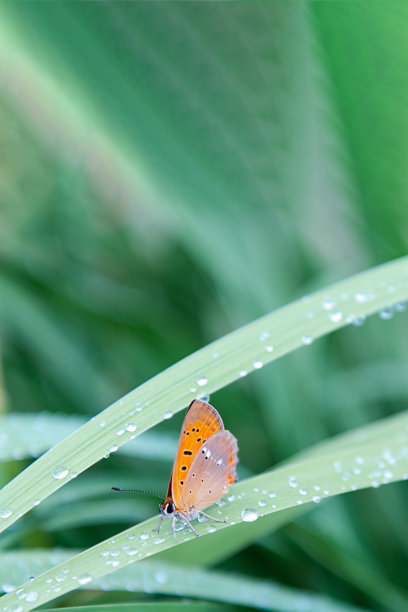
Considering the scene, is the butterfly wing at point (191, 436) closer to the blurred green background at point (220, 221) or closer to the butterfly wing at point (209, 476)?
the butterfly wing at point (209, 476)

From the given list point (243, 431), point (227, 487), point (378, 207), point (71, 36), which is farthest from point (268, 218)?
point (227, 487)

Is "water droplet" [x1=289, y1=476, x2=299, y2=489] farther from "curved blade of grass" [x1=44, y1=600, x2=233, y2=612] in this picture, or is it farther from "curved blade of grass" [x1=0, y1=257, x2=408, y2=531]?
"curved blade of grass" [x1=44, y1=600, x2=233, y2=612]

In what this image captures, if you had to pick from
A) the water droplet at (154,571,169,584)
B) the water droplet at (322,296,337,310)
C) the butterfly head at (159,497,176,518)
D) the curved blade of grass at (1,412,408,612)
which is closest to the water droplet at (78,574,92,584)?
the curved blade of grass at (1,412,408,612)

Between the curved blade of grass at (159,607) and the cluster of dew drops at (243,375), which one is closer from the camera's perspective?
the cluster of dew drops at (243,375)

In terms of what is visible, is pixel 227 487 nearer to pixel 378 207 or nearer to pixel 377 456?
pixel 377 456

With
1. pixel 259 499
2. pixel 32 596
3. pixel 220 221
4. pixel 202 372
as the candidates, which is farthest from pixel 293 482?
pixel 220 221

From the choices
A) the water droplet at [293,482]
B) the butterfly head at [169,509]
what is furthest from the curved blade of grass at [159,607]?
the water droplet at [293,482]

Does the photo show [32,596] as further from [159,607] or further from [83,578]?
[159,607]
